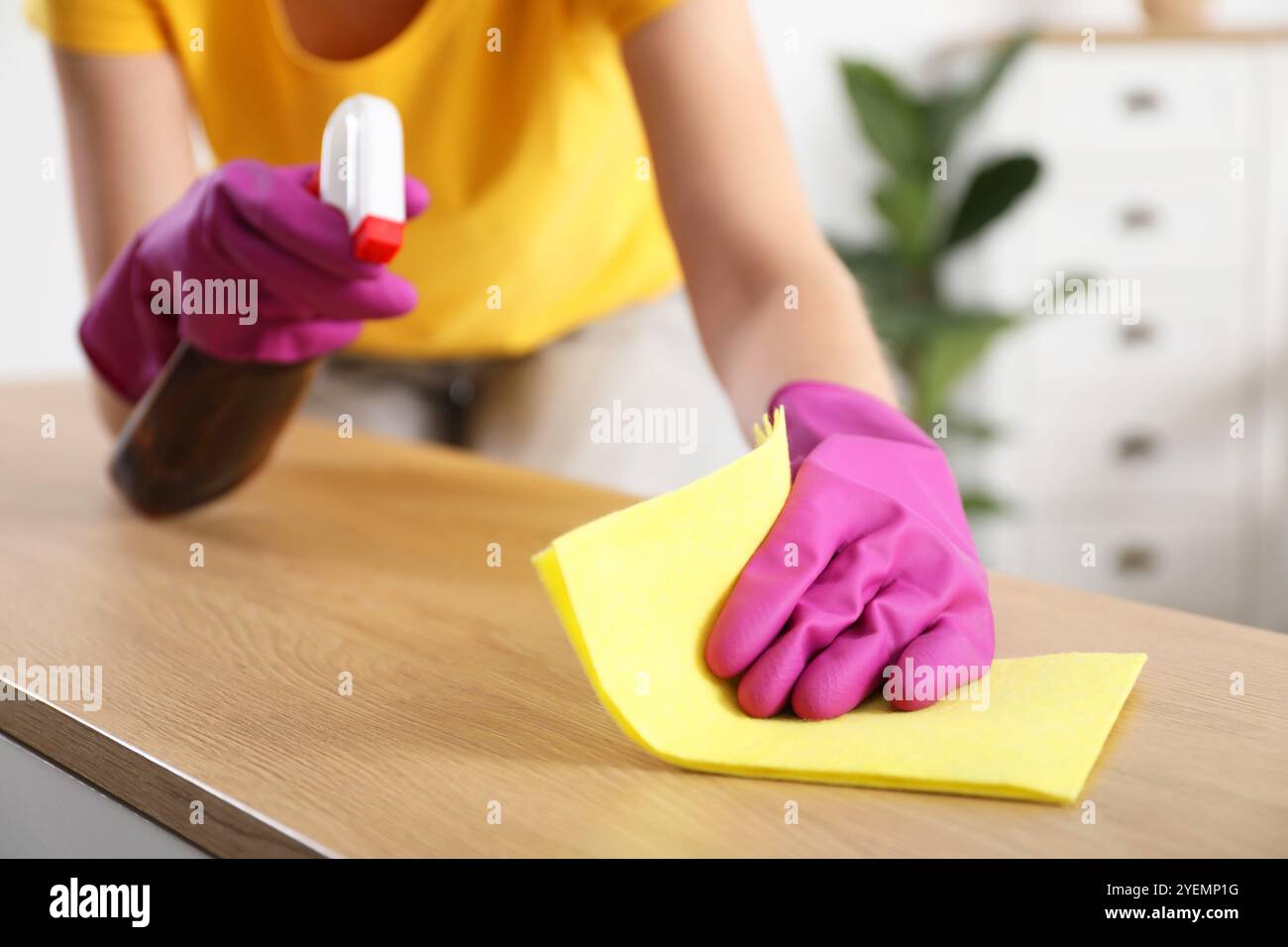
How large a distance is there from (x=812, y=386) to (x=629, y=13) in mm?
269

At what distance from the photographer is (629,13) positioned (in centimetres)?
76

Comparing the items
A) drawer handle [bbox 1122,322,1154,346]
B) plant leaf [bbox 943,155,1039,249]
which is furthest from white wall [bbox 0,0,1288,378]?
drawer handle [bbox 1122,322,1154,346]

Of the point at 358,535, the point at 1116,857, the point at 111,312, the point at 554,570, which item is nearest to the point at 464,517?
the point at 358,535

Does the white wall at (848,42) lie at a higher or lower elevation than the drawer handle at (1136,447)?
higher

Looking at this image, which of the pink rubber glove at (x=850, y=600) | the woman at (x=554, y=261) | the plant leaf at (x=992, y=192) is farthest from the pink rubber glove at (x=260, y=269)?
the plant leaf at (x=992, y=192)

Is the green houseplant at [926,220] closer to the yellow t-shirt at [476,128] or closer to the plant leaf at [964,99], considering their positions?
the plant leaf at [964,99]

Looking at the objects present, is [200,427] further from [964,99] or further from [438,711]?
[964,99]

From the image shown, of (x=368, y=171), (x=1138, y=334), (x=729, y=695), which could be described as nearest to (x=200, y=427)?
(x=368, y=171)

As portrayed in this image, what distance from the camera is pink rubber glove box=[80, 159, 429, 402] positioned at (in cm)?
61

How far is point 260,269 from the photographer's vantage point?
0.64 m

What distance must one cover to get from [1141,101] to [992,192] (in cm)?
31

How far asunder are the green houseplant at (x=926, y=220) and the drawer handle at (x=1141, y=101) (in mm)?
223

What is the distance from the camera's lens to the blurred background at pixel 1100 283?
232 centimetres

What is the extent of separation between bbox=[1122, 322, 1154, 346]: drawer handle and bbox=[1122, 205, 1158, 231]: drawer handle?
176mm
